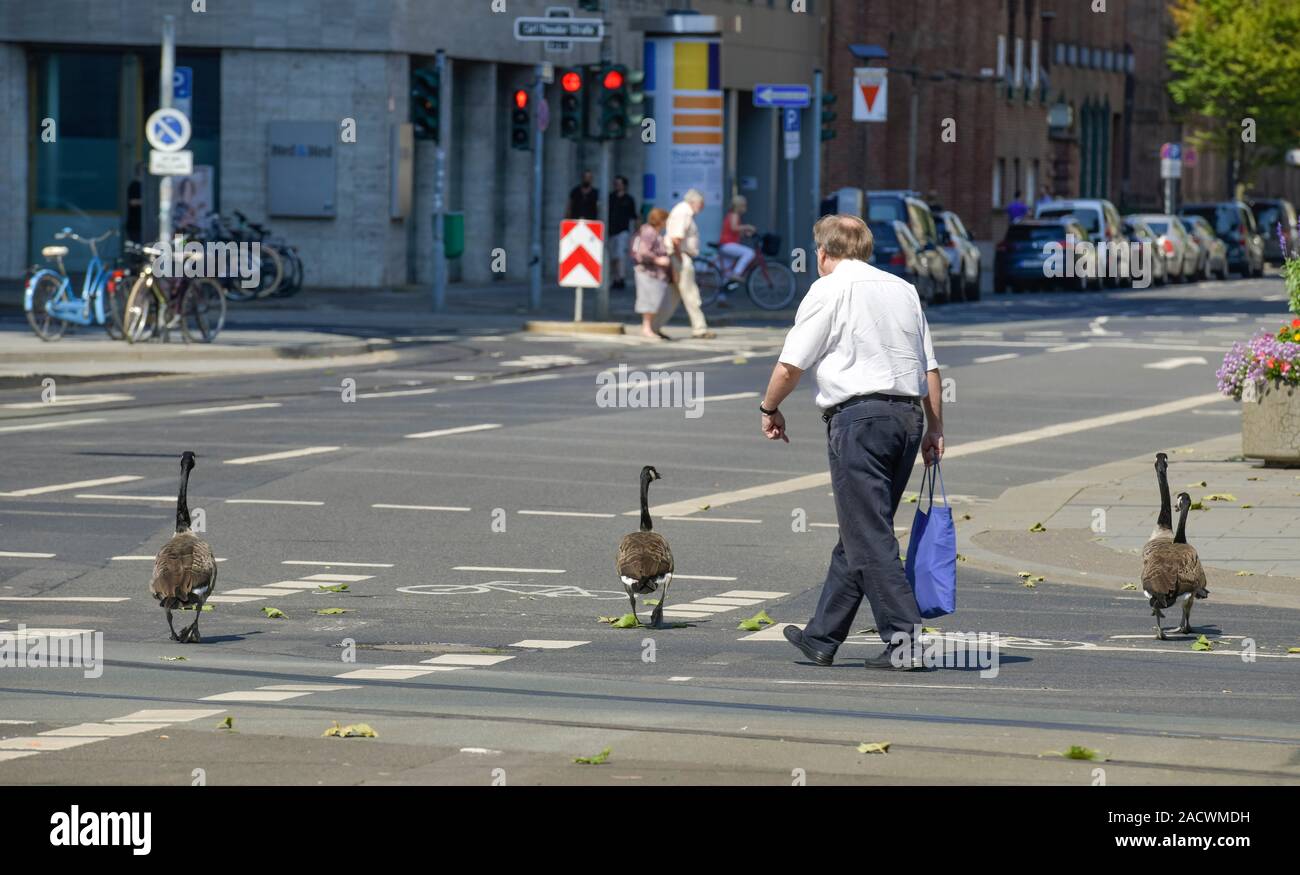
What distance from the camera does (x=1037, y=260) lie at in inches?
2128

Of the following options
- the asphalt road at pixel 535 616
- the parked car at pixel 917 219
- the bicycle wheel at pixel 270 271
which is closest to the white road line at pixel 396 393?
the asphalt road at pixel 535 616

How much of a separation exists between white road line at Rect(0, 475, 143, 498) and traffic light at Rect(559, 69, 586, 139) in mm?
19165

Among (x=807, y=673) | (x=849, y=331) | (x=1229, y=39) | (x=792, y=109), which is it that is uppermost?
(x=1229, y=39)

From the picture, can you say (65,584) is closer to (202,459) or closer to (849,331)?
(849,331)

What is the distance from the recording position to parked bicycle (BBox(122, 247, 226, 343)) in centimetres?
2825

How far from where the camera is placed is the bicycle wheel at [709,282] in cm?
4069

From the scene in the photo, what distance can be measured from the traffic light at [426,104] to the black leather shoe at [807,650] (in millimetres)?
26400

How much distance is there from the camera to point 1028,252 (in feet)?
177

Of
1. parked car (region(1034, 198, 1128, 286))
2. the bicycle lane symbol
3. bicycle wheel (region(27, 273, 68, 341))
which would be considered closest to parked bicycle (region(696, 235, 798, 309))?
bicycle wheel (region(27, 273, 68, 341))

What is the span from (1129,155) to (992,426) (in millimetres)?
75957

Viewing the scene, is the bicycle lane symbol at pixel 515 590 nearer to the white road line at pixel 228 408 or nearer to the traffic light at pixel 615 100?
the white road line at pixel 228 408

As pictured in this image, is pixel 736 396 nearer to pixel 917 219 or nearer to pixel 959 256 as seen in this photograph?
pixel 917 219

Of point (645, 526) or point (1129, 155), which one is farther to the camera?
point (1129, 155)
